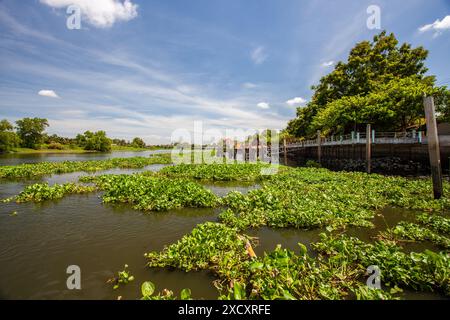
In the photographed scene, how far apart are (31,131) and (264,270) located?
9443cm

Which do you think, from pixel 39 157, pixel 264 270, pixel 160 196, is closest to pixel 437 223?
pixel 264 270

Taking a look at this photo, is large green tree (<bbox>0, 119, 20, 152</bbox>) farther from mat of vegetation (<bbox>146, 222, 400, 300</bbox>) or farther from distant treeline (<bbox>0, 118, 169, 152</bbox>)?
mat of vegetation (<bbox>146, 222, 400, 300</bbox>)

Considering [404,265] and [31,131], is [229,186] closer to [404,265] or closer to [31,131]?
[404,265]

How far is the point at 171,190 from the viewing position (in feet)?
37.9

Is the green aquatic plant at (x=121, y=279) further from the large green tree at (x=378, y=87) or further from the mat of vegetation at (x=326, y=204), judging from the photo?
the large green tree at (x=378, y=87)

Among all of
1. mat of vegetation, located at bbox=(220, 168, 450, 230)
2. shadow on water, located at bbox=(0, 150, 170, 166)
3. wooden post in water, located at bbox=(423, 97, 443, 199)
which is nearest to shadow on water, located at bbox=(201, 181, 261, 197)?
mat of vegetation, located at bbox=(220, 168, 450, 230)

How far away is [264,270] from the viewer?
4488 millimetres

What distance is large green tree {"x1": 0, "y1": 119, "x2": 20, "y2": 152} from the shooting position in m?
56.4

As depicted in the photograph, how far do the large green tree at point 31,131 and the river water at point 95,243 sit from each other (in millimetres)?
81412

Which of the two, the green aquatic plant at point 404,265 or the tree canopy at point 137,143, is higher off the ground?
the tree canopy at point 137,143

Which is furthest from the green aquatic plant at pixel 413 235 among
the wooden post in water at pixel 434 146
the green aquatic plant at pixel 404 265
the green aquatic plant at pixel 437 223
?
the wooden post in water at pixel 434 146

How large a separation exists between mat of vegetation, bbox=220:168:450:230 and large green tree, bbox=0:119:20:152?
2881 inches

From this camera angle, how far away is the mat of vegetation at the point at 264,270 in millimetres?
3942
